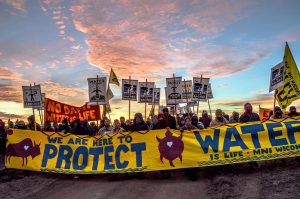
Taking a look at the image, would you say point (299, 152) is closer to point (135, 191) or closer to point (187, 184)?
point (187, 184)

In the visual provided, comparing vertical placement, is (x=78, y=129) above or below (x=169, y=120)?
below

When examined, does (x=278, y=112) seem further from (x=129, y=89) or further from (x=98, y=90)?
(x=98, y=90)

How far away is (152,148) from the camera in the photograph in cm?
1162

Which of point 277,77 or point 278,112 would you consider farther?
point 278,112

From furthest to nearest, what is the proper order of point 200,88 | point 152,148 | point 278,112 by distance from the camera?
point 200,88 < point 278,112 < point 152,148

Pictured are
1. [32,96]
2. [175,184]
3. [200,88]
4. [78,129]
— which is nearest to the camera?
[175,184]

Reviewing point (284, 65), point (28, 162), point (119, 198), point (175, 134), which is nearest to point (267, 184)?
point (175, 134)

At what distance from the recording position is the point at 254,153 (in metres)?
10.9

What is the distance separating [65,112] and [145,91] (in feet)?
14.9

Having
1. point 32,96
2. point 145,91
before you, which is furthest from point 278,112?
point 32,96

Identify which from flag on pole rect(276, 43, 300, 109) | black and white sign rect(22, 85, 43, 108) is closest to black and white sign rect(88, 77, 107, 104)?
black and white sign rect(22, 85, 43, 108)

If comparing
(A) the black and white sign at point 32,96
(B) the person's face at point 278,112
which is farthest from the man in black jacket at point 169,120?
(A) the black and white sign at point 32,96

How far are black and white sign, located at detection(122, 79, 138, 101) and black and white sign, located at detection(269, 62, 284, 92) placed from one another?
701 centimetres

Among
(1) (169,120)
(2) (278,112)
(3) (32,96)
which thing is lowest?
(1) (169,120)
